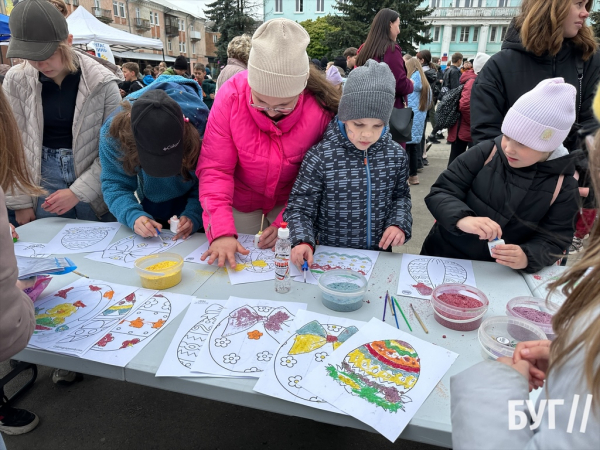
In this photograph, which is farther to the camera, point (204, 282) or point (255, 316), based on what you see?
point (204, 282)

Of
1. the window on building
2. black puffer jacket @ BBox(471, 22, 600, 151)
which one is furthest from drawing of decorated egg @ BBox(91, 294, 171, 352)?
the window on building

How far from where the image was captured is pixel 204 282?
4.74 ft

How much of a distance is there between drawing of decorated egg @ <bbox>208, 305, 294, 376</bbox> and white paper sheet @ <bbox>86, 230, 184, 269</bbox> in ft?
2.03

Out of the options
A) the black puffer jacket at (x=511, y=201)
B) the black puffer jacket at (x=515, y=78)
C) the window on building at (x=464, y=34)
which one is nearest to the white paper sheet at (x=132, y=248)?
the black puffer jacket at (x=511, y=201)

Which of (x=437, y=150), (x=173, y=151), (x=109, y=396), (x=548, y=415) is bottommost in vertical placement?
(x=109, y=396)

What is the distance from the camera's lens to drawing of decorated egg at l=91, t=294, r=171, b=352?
1.11 m

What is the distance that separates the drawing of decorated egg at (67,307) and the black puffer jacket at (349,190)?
0.73m

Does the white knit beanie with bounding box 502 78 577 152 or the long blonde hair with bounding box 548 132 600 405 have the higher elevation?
the white knit beanie with bounding box 502 78 577 152

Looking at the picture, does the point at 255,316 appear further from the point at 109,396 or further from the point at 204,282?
the point at 109,396

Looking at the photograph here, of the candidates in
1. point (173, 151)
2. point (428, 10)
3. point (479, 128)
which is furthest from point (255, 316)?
point (428, 10)

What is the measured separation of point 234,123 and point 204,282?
681 mm

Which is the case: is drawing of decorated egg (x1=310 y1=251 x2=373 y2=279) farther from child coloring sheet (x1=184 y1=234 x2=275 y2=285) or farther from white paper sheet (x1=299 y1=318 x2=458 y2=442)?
white paper sheet (x1=299 y1=318 x2=458 y2=442)

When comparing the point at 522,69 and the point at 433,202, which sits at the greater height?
the point at 522,69

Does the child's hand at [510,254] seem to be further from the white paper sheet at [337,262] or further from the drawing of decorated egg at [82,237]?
the drawing of decorated egg at [82,237]
